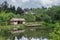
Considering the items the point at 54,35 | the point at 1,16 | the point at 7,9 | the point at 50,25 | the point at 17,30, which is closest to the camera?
the point at 54,35

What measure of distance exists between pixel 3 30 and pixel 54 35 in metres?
14.7

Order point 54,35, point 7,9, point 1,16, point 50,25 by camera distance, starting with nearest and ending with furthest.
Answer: point 54,35
point 50,25
point 1,16
point 7,9

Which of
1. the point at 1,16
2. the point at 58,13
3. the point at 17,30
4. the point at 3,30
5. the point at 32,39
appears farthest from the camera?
the point at 58,13

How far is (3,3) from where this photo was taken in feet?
126

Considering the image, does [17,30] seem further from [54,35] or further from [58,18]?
[54,35]

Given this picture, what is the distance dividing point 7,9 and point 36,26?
404 inches

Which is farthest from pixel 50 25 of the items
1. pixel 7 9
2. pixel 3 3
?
pixel 3 3

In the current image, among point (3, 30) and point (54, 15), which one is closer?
point (3, 30)

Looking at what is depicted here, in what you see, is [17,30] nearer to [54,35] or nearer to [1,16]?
[1,16]

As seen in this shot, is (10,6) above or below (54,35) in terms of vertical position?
below

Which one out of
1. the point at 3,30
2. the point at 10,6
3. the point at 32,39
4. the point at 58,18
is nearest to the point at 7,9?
the point at 10,6

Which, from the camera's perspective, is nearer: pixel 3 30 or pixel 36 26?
pixel 3 30

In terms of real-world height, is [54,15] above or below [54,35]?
below

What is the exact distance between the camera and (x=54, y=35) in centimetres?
688
